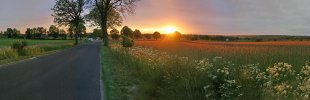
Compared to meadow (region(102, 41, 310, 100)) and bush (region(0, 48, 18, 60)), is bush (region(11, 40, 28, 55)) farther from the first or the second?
meadow (region(102, 41, 310, 100))

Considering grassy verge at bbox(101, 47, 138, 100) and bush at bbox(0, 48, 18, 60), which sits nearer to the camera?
grassy verge at bbox(101, 47, 138, 100)

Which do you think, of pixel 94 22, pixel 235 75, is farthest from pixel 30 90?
pixel 94 22

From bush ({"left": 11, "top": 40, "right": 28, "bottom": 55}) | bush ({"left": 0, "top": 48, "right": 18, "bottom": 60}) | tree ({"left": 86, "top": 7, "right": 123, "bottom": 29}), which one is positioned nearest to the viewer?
bush ({"left": 0, "top": 48, "right": 18, "bottom": 60})

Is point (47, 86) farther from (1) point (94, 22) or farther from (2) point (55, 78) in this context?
(1) point (94, 22)

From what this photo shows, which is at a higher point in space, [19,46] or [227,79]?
[227,79]

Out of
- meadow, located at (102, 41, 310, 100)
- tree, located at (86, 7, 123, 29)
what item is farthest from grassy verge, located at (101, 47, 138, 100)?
tree, located at (86, 7, 123, 29)

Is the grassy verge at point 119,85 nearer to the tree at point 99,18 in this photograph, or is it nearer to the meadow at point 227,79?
the meadow at point 227,79

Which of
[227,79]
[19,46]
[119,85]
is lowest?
[119,85]

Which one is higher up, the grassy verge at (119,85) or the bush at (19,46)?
the bush at (19,46)

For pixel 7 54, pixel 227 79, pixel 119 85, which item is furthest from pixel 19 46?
pixel 227 79

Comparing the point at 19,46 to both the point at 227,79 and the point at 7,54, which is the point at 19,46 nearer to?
the point at 7,54

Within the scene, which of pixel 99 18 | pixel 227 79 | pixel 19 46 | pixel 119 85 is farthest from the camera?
pixel 99 18

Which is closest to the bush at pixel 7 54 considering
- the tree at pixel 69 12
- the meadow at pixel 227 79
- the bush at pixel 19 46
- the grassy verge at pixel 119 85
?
the bush at pixel 19 46

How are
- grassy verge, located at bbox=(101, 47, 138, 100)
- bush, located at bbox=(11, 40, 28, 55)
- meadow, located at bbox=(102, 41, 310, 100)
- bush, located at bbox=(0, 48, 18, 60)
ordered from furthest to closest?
bush, located at bbox=(11, 40, 28, 55), bush, located at bbox=(0, 48, 18, 60), grassy verge, located at bbox=(101, 47, 138, 100), meadow, located at bbox=(102, 41, 310, 100)
